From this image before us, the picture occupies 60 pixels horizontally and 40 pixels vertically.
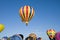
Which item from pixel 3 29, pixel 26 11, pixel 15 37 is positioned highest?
pixel 26 11

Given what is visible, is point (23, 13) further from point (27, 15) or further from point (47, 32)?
point (47, 32)

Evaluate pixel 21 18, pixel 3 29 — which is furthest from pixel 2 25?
pixel 21 18

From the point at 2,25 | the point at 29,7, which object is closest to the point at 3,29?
the point at 2,25

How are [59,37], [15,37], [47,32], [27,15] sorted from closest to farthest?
[15,37] → [59,37] → [27,15] → [47,32]

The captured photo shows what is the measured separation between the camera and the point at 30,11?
20.5 metres

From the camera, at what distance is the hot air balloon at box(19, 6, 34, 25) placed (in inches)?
781

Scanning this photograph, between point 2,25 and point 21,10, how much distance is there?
2548mm

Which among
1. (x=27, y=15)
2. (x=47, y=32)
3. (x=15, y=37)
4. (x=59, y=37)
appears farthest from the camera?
(x=47, y=32)

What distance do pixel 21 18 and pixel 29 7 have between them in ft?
5.26

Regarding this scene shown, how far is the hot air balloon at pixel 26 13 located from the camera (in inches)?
781

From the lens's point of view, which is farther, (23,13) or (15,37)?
(23,13)

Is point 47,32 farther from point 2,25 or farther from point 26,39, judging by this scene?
point 26,39

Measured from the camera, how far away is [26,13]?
2000 cm

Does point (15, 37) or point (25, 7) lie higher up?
point (25, 7)
